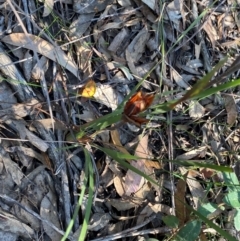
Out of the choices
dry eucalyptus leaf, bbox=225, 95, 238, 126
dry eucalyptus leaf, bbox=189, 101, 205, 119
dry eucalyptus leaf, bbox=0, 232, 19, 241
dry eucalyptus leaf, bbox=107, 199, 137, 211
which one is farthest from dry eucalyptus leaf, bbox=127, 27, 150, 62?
dry eucalyptus leaf, bbox=0, 232, 19, 241

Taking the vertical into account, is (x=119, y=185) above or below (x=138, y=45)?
below

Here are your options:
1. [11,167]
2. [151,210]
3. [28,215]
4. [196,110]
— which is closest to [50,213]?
[28,215]

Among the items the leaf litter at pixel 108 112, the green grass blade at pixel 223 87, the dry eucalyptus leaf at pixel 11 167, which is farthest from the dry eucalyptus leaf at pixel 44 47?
the green grass blade at pixel 223 87

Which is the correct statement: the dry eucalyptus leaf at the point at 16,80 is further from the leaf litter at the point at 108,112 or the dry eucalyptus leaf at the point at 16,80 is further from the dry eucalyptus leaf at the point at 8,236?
the dry eucalyptus leaf at the point at 8,236

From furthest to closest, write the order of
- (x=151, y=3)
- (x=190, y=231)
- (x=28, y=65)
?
1. (x=151, y=3)
2. (x=28, y=65)
3. (x=190, y=231)

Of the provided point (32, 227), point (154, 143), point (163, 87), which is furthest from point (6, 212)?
point (163, 87)

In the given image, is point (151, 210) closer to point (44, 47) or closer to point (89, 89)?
point (89, 89)

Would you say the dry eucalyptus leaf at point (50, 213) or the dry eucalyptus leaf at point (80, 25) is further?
the dry eucalyptus leaf at point (80, 25)

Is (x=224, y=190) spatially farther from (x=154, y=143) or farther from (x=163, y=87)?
(x=163, y=87)
